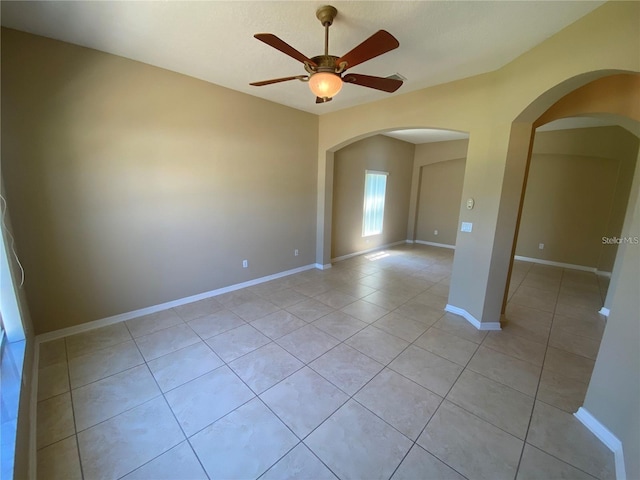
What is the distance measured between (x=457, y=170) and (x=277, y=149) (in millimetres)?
5215

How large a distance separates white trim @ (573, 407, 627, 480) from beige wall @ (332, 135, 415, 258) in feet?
13.8

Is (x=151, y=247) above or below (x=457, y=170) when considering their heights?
below

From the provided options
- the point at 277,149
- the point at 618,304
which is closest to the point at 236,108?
the point at 277,149

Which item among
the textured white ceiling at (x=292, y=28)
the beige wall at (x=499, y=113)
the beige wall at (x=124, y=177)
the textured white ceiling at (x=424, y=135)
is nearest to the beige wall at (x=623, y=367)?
the beige wall at (x=499, y=113)

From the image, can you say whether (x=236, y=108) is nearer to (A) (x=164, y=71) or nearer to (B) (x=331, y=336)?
(A) (x=164, y=71)

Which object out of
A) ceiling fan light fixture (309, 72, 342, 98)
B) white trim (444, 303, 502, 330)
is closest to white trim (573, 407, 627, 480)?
white trim (444, 303, 502, 330)

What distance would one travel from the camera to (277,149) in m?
4.05

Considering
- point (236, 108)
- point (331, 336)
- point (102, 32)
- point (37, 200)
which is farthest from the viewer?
point (236, 108)

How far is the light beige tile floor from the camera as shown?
1.47m

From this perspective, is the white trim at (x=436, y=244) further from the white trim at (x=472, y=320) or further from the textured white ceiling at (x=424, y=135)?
the white trim at (x=472, y=320)

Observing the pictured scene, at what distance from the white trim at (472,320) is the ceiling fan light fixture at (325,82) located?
2960mm

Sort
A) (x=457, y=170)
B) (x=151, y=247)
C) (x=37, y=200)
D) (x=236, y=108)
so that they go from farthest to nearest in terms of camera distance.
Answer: (x=457, y=170), (x=236, y=108), (x=151, y=247), (x=37, y=200)

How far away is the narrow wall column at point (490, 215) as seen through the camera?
256cm

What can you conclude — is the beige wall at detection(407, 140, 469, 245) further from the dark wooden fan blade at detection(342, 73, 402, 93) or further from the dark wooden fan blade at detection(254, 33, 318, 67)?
the dark wooden fan blade at detection(254, 33, 318, 67)
